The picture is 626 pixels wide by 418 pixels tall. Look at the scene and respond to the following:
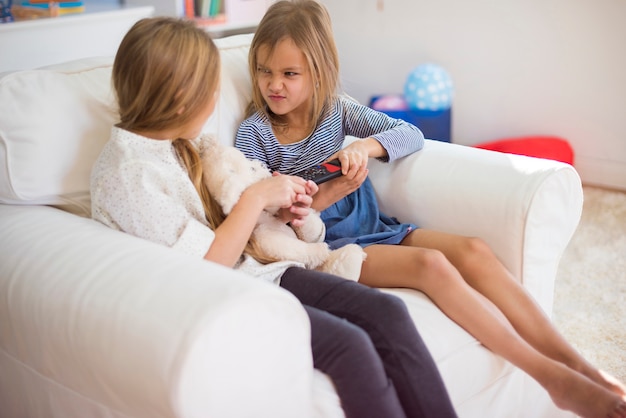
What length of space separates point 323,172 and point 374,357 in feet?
1.65

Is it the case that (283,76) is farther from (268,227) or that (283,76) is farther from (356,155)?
(268,227)

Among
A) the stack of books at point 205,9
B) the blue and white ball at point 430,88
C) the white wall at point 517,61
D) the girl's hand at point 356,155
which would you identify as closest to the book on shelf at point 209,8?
the stack of books at point 205,9

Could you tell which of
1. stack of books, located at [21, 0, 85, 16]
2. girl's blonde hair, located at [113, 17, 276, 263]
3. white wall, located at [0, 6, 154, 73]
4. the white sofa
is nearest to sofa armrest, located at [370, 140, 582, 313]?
the white sofa

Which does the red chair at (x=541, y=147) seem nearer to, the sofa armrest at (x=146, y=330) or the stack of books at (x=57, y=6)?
the stack of books at (x=57, y=6)

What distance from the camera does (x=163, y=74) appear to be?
133 cm

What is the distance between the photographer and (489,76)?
3.34m

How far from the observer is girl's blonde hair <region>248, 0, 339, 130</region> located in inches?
67.6

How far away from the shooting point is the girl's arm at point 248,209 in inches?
53.4

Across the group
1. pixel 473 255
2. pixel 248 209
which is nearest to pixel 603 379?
pixel 473 255

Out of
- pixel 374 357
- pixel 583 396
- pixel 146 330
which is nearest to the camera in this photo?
pixel 146 330

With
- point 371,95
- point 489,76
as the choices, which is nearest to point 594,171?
point 489,76

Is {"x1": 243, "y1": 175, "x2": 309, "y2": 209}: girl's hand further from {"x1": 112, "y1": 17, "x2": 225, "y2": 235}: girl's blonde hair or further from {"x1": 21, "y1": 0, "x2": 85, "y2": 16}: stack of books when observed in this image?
{"x1": 21, "y1": 0, "x2": 85, "y2": 16}: stack of books

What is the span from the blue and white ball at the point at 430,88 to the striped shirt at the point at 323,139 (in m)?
1.34

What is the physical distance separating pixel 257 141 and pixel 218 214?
1.04 ft
